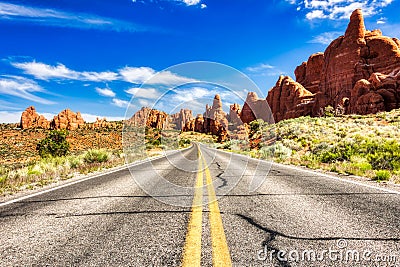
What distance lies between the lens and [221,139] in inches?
2188

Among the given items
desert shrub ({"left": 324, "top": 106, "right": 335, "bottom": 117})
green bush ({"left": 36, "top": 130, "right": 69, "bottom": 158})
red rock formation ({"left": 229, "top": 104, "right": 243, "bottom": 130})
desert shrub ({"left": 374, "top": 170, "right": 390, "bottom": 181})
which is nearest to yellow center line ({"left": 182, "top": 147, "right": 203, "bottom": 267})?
desert shrub ({"left": 374, "top": 170, "right": 390, "bottom": 181})

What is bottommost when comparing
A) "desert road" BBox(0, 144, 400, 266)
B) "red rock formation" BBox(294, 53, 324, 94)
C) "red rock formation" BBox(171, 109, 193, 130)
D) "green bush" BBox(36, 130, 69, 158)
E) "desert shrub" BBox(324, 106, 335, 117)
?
"green bush" BBox(36, 130, 69, 158)

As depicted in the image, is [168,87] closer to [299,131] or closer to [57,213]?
[57,213]

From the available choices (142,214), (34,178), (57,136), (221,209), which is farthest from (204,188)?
(57,136)

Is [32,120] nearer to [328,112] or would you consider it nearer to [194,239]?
[328,112]

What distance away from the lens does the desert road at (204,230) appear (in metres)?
2.69

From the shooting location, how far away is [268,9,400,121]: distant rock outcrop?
58.9 m

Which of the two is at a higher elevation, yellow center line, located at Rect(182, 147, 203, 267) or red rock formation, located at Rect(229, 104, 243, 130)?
red rock formation, located at Rect(229, 104, 243, 130)

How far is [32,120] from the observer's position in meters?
123

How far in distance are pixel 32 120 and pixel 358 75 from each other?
14057 centimetres

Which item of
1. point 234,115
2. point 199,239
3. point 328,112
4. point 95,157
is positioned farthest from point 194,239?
point 328,112

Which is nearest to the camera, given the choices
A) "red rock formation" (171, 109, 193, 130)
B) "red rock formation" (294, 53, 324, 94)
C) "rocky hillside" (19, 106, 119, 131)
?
A: "red rock formation" (171, 109, 193, 130)

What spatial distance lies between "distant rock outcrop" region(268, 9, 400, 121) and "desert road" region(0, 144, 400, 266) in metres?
63.9

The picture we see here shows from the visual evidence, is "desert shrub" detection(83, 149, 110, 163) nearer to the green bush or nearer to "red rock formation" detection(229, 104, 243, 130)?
"red rock formation" detection(229, 104, 243, 130)
